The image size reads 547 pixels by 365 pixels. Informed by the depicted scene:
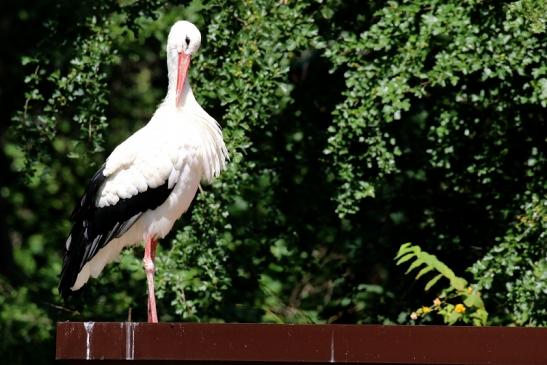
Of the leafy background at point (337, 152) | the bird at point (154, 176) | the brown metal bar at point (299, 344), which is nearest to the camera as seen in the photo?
the brown metal bar at point (299, 344)

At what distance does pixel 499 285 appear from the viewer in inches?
268

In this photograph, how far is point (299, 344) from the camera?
4.20m

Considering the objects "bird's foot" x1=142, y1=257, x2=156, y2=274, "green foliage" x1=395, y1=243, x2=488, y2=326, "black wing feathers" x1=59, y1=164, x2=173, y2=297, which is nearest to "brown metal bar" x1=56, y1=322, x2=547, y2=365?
"black wing feathers" x1=59, y1=164, x2=173, y2=297

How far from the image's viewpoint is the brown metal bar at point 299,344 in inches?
160

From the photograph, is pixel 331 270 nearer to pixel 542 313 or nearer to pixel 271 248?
pixel 271 248

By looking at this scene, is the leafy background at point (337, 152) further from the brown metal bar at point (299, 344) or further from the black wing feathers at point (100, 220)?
the brown metal bar at point (299, 344)

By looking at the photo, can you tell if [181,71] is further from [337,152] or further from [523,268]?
[523,268]

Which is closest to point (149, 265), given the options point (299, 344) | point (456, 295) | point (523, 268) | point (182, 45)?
point (182, 45)

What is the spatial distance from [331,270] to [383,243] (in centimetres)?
57

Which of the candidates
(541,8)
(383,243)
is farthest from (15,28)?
(541,8)

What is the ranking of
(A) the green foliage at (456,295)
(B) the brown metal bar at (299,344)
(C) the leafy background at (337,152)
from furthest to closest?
(C) the leafy background at (337,152), (A) the green foliage at (456,295), (B) the brown metal bar at (299,344)

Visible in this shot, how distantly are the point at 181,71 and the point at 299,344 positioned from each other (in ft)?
8.22

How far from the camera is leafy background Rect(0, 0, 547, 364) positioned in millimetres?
6625

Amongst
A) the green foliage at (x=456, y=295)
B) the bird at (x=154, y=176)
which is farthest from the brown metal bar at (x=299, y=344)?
the green foliage at (x=456, y=295)
